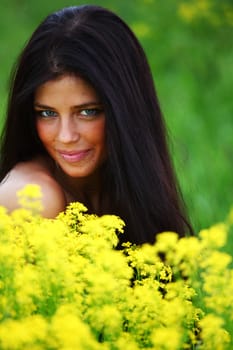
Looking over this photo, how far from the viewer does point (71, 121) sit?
2.92 meters

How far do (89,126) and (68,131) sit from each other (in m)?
0.10

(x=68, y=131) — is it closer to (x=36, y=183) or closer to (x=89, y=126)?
(x=89, y=126)

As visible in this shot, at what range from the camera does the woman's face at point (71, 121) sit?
291cm

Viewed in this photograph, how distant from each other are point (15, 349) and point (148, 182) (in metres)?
1.30

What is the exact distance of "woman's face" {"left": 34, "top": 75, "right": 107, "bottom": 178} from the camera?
9.56 feet

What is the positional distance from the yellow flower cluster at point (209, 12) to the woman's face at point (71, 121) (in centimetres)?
569

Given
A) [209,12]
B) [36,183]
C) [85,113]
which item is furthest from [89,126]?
[209,12]

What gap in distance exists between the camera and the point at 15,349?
1.87 meters

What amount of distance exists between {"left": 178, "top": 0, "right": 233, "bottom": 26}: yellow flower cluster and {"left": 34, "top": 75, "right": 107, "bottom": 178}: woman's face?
569 centimetres

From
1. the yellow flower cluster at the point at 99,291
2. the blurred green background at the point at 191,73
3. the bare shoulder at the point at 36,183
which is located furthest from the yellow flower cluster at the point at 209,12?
the yellow flower cluster at the point at 99,291

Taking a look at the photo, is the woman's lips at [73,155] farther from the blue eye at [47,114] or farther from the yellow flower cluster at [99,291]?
the yellow flower cluster at [99,291]

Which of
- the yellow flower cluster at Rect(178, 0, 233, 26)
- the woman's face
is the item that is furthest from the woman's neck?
the yellow flower cluster at Rect(178, 0, 233, 26)

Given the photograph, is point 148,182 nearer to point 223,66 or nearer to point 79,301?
point 79,301

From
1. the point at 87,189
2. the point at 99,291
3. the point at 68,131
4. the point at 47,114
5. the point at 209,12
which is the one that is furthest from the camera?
the point at 209,12
